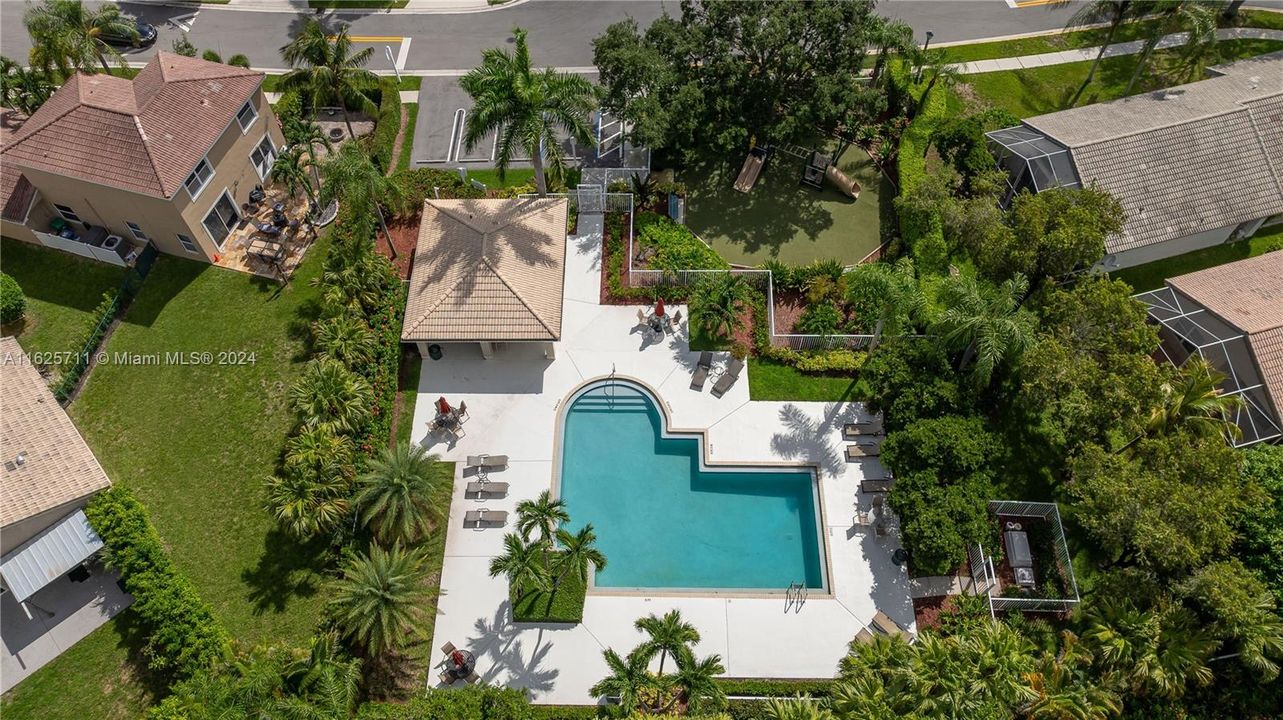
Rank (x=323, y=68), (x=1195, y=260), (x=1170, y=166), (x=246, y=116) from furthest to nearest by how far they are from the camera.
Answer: (x=246, y=116) → (x=1195, y=260) → (x=323, y=68) → (x=1170, y=166)

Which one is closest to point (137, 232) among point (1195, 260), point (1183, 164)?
point (1183, 164)

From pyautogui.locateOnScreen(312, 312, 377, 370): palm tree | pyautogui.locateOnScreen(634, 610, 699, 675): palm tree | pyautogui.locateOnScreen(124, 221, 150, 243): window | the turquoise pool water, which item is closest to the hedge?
Answer: pyautogui.locateOnScreen(312, 312, 377, 370): palm tree

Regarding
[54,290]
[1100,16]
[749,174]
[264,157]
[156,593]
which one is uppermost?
[1100,16]

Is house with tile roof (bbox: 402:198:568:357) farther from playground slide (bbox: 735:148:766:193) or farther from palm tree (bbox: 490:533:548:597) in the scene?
playground slide (bbox: 735:148:766:193)

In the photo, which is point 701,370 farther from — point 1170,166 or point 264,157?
point 264,157

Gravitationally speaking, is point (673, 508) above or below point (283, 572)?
above

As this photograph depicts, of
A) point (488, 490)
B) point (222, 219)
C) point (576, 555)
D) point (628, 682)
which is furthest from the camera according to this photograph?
point (222, 219)

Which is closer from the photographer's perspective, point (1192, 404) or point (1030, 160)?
point (1192, 404)
